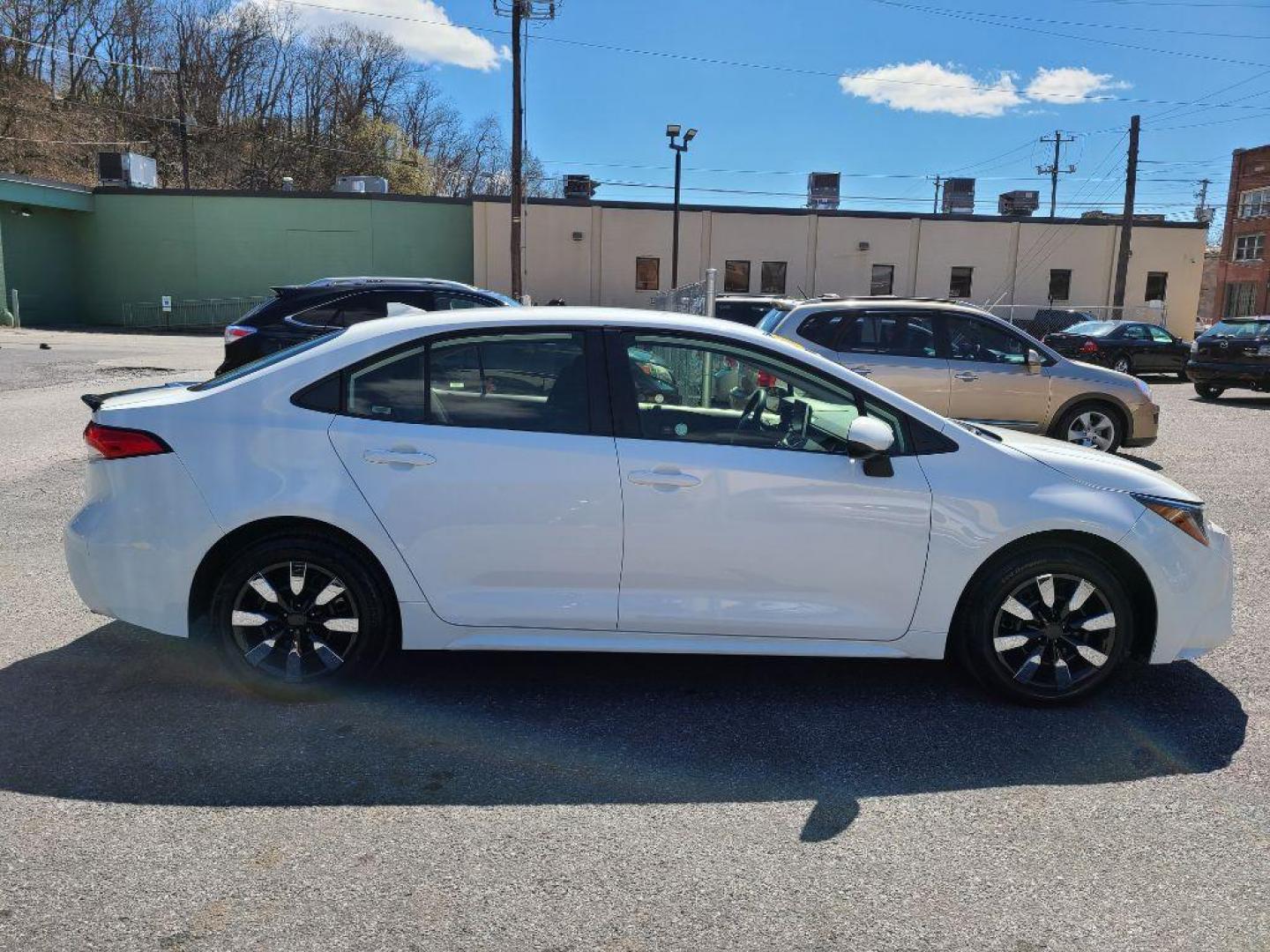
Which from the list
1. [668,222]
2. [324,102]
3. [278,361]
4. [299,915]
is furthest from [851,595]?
[324,102]

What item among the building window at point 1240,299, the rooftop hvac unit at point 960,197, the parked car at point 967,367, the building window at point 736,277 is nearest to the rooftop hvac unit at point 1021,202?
the rooftop hvac unit at point 960,197

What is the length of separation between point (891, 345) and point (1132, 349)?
15.6 m

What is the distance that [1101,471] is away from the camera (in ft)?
13.3

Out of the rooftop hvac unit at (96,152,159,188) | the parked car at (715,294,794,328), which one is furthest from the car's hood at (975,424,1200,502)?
the rooftop hvac unit at (96,152,159,188)

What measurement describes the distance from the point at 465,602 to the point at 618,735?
31.7 inches

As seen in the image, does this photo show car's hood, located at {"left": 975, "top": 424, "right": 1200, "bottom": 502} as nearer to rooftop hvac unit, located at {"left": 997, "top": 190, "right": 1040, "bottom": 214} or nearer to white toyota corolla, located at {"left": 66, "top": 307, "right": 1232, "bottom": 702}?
white toyota corolla, located at {"left": 66, "top": 307, "right": 1232, "bottom": 702}

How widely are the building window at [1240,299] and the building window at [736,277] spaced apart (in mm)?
33867

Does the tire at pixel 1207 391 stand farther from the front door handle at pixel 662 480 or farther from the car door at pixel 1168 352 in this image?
the front door handle at pixel 662 480

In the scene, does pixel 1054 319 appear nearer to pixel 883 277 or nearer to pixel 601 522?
pixel 883 277

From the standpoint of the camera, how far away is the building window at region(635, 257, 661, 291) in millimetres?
38594

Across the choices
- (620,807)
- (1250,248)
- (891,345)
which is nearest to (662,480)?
(620,807)

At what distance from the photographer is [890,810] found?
3.29m

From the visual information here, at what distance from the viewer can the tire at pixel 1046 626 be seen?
396 cm

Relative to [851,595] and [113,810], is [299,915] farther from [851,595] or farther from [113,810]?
[851,595]
